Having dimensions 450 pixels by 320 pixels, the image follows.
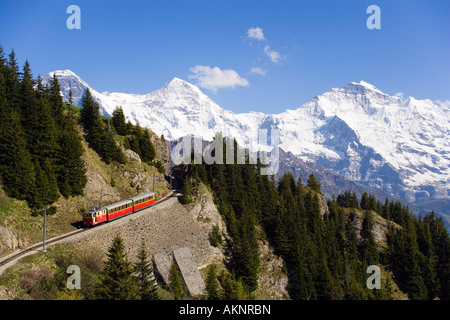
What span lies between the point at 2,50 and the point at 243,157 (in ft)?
224

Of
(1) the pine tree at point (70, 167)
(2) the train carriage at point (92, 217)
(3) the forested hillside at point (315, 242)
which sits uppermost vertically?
(1) the pine tree at point (70, 167)

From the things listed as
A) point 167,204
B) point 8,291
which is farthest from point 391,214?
point 8,291

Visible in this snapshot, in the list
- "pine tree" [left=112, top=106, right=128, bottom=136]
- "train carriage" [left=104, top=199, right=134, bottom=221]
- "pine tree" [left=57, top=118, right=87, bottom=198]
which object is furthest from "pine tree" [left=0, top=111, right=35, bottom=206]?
"pine tree" [left=112, top=106, right=128, bottom=136]

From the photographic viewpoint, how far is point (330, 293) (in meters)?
80.2

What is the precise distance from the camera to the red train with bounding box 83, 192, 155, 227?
2180 inches

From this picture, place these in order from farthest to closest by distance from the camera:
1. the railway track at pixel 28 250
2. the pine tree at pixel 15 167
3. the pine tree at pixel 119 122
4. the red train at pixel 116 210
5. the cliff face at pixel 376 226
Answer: the cliff face at pixel 376 226, the pine tree at pixel 119 122, the red train at pixel 116 210, the pine tree at pixel 15 167, the railway track at pixel 28 250

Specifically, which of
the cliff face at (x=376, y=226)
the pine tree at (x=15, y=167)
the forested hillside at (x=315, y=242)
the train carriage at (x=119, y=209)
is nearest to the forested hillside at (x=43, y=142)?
the pine tree at (x=15, y=167)

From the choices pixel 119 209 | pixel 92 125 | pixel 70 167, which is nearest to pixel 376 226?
pixel 119 209

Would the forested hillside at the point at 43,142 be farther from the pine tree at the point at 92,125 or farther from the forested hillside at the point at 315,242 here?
the forested hillside at the point at 315,242

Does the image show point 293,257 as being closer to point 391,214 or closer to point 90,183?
point 90,183

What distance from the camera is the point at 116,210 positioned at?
61062 millimetres

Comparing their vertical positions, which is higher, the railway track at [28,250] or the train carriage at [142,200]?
the train carriage at [142,200]

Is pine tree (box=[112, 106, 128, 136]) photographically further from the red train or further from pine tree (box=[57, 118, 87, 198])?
the red train

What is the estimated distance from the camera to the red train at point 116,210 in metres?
55.4
